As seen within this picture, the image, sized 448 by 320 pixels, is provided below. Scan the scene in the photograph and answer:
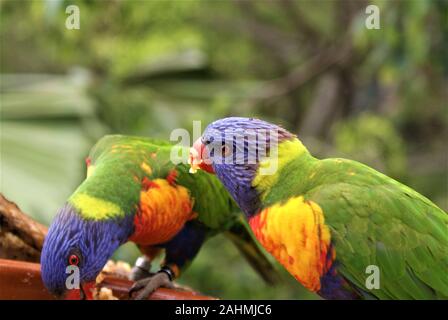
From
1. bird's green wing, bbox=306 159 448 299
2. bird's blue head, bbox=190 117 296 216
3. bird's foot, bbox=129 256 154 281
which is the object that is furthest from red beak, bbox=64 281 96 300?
bird's green wing, bbox=306 159 448 299

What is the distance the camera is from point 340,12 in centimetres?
529

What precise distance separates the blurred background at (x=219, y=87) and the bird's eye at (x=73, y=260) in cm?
94

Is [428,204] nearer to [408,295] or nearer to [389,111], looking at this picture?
[408,295]

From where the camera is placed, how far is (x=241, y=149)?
1.07 m

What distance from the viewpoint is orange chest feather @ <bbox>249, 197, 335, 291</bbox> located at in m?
1.06

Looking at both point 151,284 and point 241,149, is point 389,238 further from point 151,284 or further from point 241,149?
point 151,284

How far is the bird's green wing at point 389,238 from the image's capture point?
3.42 feet

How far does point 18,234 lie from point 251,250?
580 mm

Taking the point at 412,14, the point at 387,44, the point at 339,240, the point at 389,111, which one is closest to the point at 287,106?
the point at 389,111

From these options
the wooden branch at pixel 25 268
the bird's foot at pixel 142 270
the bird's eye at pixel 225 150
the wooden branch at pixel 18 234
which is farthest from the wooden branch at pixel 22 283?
the bird's eye at pixel 225 150

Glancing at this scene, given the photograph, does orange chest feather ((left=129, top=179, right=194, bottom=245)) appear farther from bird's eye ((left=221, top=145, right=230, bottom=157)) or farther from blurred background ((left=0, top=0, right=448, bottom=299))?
blurred background ((left=0, top=0, right=448, bottom=299))

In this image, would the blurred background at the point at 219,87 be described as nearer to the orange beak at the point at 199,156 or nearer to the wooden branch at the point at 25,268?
the wooden branch at the point at 25,268

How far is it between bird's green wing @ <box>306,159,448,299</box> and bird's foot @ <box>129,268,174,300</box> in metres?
0.46

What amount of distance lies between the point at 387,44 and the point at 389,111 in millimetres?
2810
